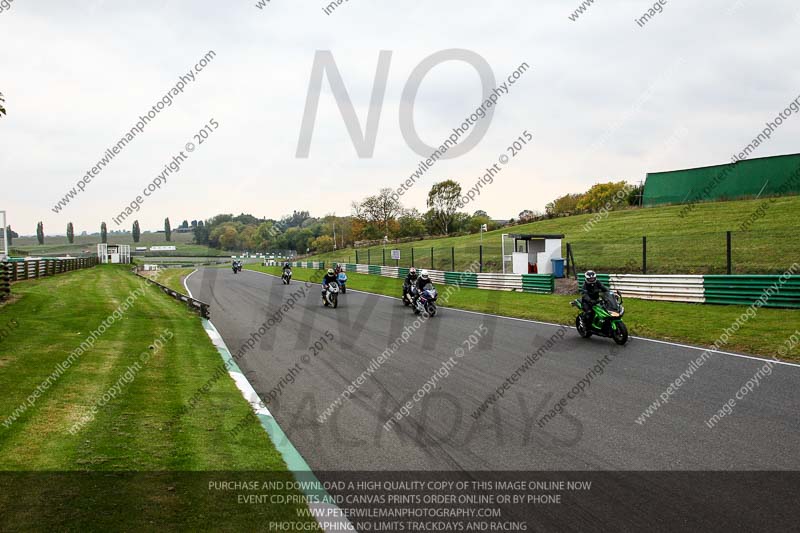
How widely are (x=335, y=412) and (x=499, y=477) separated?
2926mm

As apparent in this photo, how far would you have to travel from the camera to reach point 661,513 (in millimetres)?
4312

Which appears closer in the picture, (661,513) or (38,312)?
(661,513)

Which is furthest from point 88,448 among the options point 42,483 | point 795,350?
point 795,350

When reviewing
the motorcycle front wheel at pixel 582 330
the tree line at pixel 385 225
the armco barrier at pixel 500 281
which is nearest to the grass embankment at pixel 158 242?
the tree line at pixel 385 225

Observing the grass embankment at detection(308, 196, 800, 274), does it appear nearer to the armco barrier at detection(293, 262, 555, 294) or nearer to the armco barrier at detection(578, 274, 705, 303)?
the armco barrier at detection(578, 274, 705, 303)

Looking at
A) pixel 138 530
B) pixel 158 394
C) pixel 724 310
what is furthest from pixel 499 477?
pixel 724 310

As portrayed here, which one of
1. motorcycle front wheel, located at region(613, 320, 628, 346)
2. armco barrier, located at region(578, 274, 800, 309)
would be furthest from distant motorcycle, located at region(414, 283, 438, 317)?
motorcycle front wheel, located at region(613, 320, 628, 346)

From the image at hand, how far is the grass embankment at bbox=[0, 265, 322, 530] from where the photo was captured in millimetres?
4273

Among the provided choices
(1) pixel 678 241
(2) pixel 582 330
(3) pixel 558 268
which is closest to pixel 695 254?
(1) pixel 678 241

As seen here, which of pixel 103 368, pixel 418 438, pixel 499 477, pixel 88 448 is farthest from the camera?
pixel 103 368

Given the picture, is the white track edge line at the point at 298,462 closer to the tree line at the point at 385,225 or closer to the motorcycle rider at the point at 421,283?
the motorcycle rider at the point at 421,283

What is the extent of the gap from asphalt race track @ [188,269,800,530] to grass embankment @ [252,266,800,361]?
1.24m

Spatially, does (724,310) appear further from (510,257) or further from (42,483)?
(510,257)

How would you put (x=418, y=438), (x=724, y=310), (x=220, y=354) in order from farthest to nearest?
(x=724, y=310) < (x=220, y=354) < (x=418, y=438)
